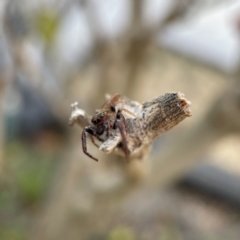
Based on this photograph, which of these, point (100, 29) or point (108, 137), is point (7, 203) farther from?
point (108, 137)

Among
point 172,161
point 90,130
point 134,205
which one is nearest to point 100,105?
point 172,161

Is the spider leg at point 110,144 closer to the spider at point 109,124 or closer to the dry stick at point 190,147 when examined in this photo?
the spider at point 109,124

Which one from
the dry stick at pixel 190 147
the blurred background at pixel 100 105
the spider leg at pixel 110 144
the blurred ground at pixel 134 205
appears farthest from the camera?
the blurred ground at pixel 134 205

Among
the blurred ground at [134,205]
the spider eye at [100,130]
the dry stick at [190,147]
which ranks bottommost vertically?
the spider eye at [100,130]

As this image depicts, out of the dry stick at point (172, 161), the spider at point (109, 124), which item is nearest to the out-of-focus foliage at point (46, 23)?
the dry stick at point (172, 161)

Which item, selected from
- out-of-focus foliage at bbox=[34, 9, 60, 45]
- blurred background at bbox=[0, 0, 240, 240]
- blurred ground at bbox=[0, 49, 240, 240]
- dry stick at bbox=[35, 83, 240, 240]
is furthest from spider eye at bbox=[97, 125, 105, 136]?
blurred ground at bbox=[0, 49, 240, 240]

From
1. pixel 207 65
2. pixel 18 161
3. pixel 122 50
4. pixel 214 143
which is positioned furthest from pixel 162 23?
pixel 207 65

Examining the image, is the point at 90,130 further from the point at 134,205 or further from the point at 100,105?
the point at 134,205
